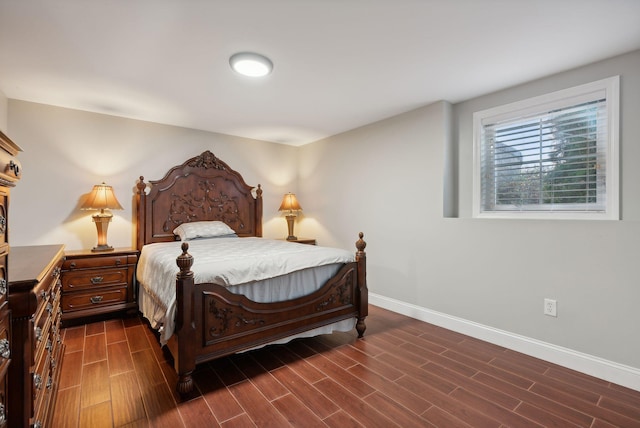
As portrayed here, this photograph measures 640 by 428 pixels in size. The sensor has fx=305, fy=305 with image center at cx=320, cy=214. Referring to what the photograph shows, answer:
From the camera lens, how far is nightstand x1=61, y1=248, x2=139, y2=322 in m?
2.99

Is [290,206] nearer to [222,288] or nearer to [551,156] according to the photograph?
[222,288]

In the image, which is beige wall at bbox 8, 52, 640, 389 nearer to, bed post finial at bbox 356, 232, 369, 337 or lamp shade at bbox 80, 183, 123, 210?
lamp shade at bbox 80, 183, 123, 210

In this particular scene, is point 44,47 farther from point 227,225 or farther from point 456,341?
point 456,341

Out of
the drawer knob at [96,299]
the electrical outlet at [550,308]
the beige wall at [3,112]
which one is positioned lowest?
the drawer knob at [96,299]

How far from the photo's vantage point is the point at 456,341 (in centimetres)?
277

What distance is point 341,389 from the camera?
199 cm

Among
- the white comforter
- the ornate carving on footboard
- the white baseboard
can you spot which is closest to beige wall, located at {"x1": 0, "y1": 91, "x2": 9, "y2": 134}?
the white comforter

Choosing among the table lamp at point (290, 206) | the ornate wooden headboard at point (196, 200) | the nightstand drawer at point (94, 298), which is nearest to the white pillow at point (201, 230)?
the ornate wooden headboard at point (196, 200)

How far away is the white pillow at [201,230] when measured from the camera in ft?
12.2

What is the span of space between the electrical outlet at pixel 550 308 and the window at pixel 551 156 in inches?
27.8

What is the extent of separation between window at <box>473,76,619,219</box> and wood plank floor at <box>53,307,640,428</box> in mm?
1291

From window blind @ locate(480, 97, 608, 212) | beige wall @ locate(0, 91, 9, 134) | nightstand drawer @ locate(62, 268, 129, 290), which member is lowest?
nightstand drawer @ locate(62, 268, 129, 290)

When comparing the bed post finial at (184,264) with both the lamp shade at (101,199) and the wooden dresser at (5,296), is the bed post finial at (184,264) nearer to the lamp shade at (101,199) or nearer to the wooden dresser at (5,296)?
the wooden dresser at (5,296)

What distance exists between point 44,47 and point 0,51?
36cm
